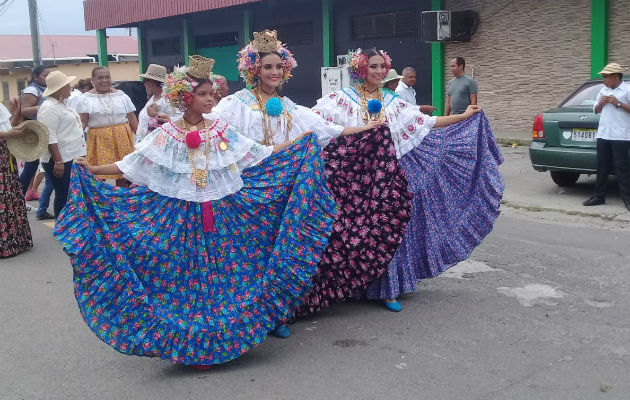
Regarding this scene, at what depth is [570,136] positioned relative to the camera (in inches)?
379

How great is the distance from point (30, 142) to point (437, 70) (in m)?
11.7

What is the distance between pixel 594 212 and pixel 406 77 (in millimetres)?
4138

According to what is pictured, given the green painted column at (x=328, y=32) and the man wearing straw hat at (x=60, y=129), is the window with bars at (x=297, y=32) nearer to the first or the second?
the green painted column at (x=328, y=32)

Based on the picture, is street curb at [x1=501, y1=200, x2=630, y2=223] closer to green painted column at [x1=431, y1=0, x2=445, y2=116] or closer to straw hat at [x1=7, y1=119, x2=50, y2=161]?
straw hat at [x1=7, y1=119, x2=50, y2=161]

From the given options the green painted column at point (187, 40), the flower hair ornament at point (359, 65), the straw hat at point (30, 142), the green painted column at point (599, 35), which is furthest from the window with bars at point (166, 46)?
the flower hair ornament at point (359, 65)

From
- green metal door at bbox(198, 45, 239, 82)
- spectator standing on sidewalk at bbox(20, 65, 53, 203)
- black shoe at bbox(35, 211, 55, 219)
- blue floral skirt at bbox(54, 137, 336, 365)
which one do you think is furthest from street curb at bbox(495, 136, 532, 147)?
green metal door at bbox(198, 45, 239, 82)

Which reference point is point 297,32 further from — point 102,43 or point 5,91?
point 5,91

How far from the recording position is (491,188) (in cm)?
590

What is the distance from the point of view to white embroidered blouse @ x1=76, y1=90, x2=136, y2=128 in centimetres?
873

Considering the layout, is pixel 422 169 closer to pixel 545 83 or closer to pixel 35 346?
pixel 35 346

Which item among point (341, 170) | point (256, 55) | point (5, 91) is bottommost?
point (341, 170)

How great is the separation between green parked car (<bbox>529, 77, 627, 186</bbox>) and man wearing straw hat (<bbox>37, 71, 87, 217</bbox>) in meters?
5.76

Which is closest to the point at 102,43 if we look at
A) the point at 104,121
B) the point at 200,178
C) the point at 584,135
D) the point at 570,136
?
the point at 104,121

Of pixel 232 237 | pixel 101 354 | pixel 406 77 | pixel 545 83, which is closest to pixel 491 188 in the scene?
pixel 232 237
